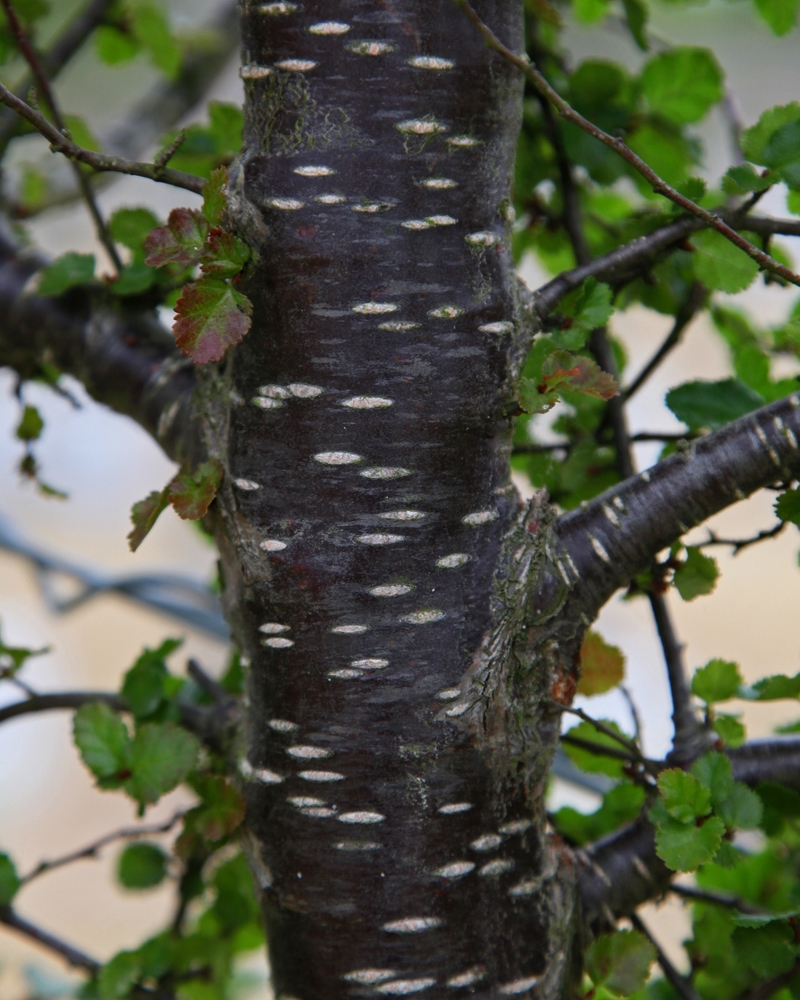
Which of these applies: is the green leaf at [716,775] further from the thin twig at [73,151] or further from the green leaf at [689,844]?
the thin twig at [73,151]

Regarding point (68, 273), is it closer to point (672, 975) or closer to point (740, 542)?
point (740, 542)

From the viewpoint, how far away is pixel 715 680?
0.49 m

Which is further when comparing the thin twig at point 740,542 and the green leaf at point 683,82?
the green leaf at point 683,82

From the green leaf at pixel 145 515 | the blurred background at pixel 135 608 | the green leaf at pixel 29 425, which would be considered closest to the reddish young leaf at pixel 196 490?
the green leaf at pixel 145 515

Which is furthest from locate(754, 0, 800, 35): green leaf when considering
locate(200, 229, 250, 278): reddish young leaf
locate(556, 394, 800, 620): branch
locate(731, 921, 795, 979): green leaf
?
locate(731, 921, 795, 979): green leaf

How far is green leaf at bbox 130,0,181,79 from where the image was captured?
75 centimetres

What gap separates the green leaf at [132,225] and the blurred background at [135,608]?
1.03 metres

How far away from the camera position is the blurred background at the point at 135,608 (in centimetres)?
191

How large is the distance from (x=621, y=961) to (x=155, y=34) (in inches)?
29.7

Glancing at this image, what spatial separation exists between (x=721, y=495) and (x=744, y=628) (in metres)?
1.96

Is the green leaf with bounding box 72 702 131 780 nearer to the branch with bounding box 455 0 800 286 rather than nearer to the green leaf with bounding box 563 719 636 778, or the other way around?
the green leaf with bounding box 563 719 636 778

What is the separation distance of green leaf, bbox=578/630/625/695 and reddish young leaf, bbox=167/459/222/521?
0.23m

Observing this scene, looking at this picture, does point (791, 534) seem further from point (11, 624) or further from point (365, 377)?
point (365, 377)

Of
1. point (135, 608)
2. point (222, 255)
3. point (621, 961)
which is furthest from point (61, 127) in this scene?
point (135, 608)
